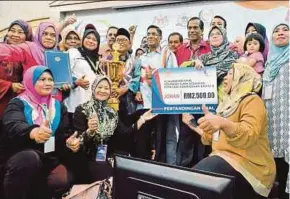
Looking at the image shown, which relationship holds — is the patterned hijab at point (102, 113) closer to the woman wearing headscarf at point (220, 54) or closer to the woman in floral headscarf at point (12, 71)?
the woman in floral headscarf at point (12, 71)

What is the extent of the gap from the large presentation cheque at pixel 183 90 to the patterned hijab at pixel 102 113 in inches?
11.4

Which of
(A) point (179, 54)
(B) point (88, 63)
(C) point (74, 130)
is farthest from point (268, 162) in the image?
(B) point (88, 63)

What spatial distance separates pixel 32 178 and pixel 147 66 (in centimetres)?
101

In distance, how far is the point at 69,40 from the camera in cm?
285

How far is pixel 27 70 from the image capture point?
255 cm

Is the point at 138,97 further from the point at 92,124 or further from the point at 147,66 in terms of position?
the point at 92,124

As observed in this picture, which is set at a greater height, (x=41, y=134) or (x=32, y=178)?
(x=41, y=134)

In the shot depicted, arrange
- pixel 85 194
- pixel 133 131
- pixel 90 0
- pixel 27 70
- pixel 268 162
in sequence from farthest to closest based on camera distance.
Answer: pixel 90 0, pixel 133 131, pixel 27 70, pixel 85 194, pixel 268 162

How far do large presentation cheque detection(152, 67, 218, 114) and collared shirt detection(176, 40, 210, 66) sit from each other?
0.14 meters

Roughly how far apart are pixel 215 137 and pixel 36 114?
1.05 m

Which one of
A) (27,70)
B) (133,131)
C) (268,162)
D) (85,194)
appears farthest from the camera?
(133,131)

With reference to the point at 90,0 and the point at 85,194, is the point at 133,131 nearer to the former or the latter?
the point at 85,194

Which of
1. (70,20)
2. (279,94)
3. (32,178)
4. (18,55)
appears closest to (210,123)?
(279,94)

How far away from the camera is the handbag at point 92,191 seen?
2.31 meters
